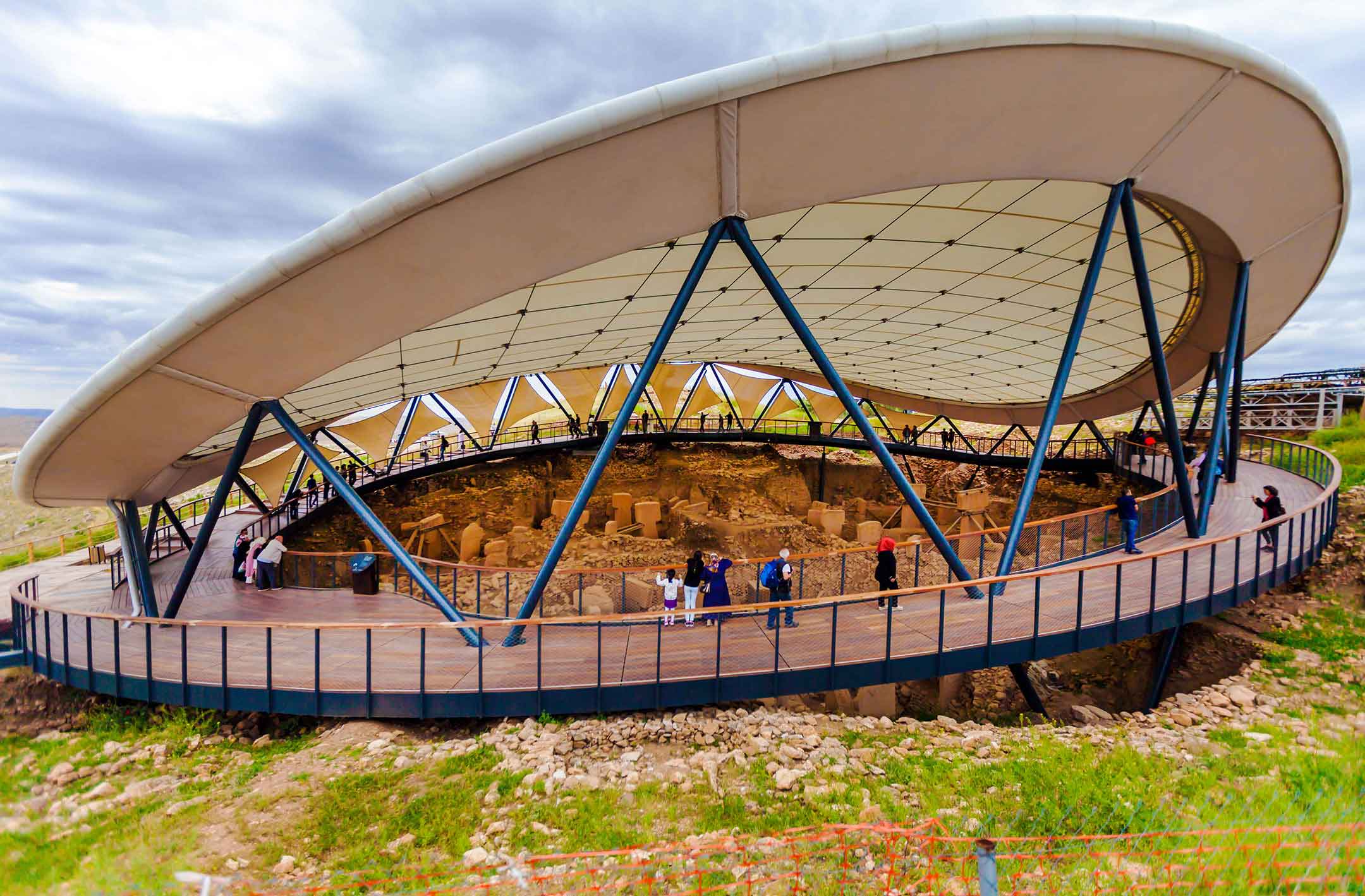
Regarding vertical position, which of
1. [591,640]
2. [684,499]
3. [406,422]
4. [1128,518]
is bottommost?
[684,499]

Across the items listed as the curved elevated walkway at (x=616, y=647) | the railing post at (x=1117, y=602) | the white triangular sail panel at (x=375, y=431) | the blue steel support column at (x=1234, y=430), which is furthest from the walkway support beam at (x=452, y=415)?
the blue steel support column at (x=1234, y=430)

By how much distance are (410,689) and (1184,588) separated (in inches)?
416

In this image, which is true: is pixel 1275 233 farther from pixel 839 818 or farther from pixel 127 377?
pixel 127 377

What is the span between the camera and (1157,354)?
10.8 meters

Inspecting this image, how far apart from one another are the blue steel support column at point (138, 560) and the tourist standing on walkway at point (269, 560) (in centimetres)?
188

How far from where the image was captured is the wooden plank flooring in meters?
7.41

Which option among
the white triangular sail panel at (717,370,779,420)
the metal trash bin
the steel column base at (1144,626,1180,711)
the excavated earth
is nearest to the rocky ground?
the steel column base at (1144,626,1180,711)

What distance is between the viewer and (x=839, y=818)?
493 centimetres

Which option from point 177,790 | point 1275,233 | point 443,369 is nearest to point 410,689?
A: point 177,790

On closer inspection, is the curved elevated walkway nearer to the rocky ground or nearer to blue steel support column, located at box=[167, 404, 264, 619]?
the rocky ground

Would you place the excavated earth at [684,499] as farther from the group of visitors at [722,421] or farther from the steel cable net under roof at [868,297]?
the steel cable net under roof at [868,297]

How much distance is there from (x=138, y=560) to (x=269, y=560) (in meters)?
2.23

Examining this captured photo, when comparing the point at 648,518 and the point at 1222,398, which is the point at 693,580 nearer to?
the point at 1222,398

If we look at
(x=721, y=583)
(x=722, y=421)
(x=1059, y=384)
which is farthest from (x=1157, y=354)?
(x=722, y=421)
